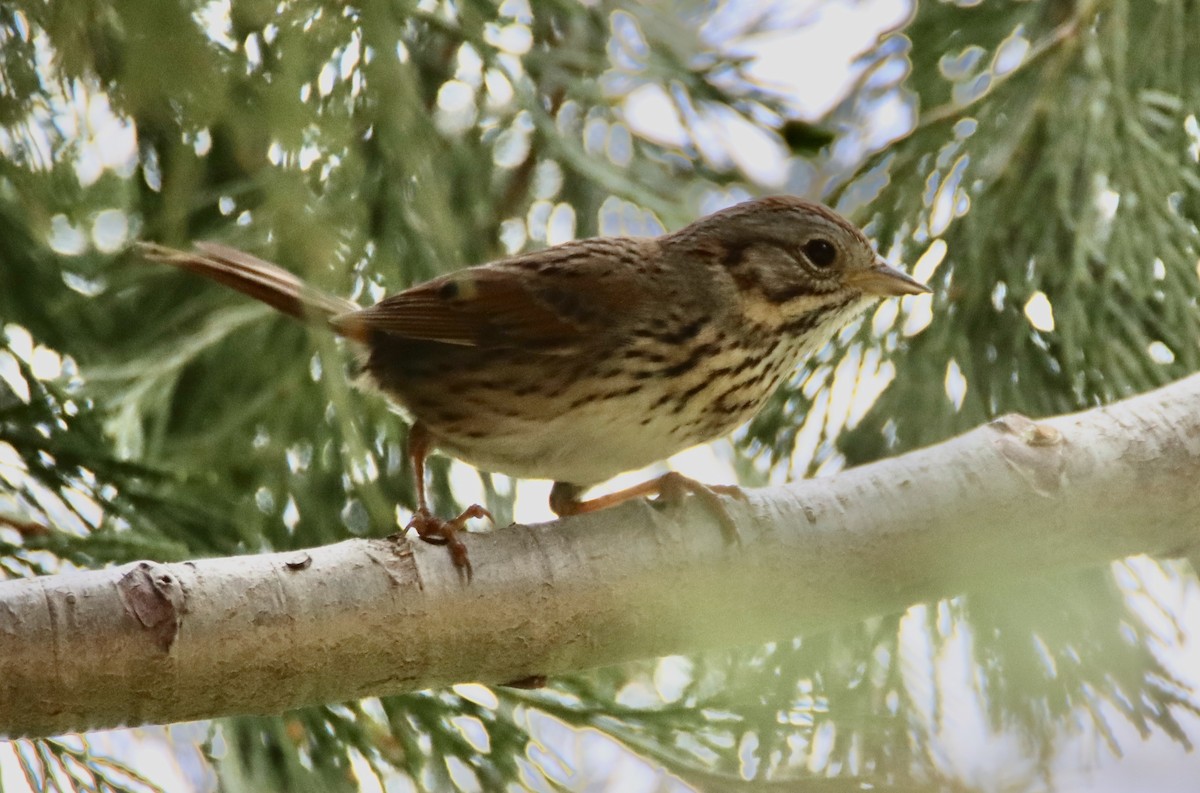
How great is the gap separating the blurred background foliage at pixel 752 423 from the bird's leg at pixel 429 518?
0.34ft

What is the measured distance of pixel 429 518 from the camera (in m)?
2.82

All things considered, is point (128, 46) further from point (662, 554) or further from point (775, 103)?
point (775, 103)

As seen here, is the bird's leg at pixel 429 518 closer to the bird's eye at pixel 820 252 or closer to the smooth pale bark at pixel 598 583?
the smooth pale bark at pixel 598 583

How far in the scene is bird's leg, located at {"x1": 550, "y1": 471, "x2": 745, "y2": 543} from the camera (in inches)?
103

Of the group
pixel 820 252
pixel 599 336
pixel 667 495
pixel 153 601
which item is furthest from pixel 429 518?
pixel 820 252

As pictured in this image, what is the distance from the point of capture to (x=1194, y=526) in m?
2.70

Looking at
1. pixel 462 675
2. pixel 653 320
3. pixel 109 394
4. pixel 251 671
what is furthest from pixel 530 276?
pixel 251 671

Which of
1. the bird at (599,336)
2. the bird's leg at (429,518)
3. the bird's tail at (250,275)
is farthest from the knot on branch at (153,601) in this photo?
the bird's tail at (250,275)

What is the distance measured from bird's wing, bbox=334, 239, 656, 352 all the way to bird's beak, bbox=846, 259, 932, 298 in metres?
0.52

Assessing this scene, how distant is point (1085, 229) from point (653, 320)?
97 cm

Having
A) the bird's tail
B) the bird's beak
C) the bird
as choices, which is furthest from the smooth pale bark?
the bird's tail

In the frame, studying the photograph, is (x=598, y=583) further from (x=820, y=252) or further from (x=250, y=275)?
(x=820, y=252)

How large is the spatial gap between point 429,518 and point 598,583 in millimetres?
476

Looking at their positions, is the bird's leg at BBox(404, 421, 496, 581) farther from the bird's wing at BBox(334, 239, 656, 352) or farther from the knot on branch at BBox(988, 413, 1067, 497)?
the knot on branch at BBox(988, 413, 1067, 497)
